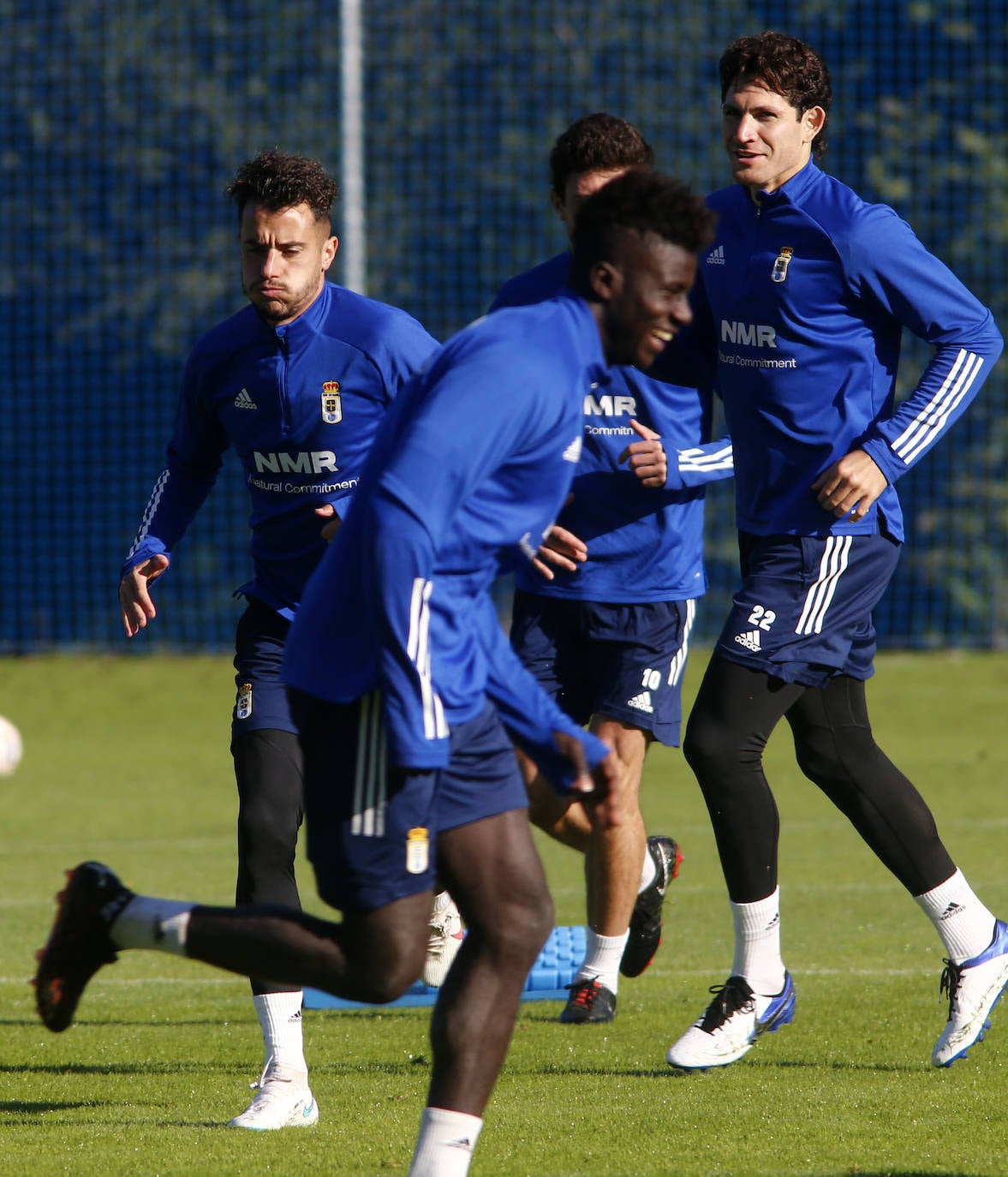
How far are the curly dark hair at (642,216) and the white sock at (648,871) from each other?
2.94 metres

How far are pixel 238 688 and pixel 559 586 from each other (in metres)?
1.31

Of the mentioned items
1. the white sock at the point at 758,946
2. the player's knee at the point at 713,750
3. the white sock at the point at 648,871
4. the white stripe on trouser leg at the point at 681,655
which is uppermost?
the player's knee at the point at 713,750

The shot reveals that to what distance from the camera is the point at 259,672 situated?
16.0ft

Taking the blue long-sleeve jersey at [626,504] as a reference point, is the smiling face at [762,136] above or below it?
above

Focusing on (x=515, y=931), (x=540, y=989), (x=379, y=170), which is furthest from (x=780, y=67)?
(x=379, y=170)

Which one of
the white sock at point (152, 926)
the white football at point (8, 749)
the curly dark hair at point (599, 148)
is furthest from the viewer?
the curly dark hair at point (599, 148)

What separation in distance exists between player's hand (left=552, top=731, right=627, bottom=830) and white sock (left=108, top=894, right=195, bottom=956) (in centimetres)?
84

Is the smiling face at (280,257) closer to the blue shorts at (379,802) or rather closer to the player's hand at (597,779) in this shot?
the blue shorts at (379,802)

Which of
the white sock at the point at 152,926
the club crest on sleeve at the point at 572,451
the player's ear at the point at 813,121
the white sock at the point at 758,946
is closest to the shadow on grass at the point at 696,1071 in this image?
the white sock at the point at 758,946

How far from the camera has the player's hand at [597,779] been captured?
3.41 m

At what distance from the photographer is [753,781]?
5.03 meters

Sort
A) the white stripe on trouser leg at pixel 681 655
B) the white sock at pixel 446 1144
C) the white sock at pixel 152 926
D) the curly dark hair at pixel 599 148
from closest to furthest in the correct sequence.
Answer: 1. the white sock at pixel 446 1144
2. the white sock at pixel 152 926
3. the curly dark hair at pixel 599 148
4. the white stripe on trouser leg at pixel 681 655

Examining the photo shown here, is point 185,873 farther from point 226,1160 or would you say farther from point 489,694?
point 489,694

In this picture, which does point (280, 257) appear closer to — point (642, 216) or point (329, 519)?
point (329, 519)
